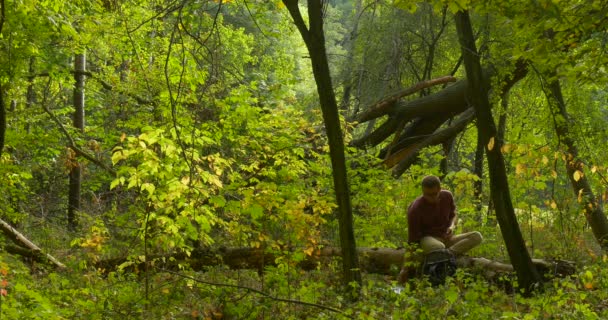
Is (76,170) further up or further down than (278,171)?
further up

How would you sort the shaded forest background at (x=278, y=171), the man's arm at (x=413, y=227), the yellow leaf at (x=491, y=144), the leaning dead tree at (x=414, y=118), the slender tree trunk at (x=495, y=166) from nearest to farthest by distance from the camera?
the shaded forest background at (x=278, y=171) → the yellow leaf at (x=491, y=144) → the slender tree trunk at (x=495, y=166) → the man's arm at (x=413, y=227) → the leaning dead tree at (x=414, y=118)

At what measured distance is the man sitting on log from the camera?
7047 mm

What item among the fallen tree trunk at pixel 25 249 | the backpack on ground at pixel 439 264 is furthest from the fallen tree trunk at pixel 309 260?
the fallen tree trunk at pixel 25 249

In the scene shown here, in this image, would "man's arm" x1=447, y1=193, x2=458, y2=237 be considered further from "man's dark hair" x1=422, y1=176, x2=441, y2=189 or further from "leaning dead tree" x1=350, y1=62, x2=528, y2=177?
"leaning dead tree" x1=350, y1=62, x2=528, y2=177

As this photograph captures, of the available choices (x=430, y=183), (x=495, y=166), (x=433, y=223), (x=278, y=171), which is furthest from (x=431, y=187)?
(x=278, y=171)

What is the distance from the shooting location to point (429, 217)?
23.8ft

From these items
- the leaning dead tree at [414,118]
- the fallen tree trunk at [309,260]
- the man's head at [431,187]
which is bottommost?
the fallen tree trunk at [309,260]

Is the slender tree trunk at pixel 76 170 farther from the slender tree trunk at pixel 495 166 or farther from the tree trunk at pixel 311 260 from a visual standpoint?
the slender tree trunk at pixel 495 166

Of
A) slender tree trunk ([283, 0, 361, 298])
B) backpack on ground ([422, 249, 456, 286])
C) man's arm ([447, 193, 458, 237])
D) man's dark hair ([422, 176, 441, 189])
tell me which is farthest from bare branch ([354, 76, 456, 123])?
slender tree trunk ([283, 0, 361, 298])

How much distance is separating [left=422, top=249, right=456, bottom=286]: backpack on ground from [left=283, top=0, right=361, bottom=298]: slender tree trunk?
56.2 inches

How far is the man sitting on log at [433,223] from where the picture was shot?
705cm

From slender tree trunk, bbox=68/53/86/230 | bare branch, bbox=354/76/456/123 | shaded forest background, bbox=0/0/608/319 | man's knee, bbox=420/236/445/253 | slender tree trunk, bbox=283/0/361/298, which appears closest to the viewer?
shaded forest background, bbox=0/0/608/319

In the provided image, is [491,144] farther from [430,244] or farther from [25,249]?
[25,249]

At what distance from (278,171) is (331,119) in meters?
2.02
